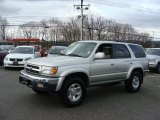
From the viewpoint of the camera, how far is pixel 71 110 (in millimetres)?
6316

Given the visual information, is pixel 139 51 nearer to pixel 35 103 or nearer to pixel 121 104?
pixel 121 104

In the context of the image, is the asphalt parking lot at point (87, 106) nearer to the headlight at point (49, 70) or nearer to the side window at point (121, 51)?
the headlight at point (49, 70)

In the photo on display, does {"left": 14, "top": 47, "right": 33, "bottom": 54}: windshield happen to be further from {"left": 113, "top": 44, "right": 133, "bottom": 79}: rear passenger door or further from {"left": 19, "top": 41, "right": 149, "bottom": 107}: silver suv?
{"left": 113, "top": 44, "right": 133, "bottom": 79}: rear passenger door

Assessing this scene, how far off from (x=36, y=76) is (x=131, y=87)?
12.1ft

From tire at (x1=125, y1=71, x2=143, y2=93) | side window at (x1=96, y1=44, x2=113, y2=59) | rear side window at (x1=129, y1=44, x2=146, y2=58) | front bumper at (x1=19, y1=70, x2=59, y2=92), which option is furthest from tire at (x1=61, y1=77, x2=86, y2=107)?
rear side window at (x1=129, y1=44, x2=146, y2=58)

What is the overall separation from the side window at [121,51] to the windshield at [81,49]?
94cm

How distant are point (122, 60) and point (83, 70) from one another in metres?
1.92

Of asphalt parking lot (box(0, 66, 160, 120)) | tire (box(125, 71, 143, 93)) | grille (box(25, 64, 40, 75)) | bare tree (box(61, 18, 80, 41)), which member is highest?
bare tree (box(61, 18, 80, 41))

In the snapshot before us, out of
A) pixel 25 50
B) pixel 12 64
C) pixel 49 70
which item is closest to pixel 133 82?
pixel 49 70

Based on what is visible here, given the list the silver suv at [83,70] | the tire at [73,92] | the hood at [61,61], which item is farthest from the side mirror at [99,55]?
the tire at [73,92]

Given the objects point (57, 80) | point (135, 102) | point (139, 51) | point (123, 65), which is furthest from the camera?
point (139, 51)

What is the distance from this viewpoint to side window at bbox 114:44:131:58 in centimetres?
809

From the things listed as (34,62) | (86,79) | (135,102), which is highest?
(34,62)

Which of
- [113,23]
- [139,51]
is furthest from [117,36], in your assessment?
[139,51]
